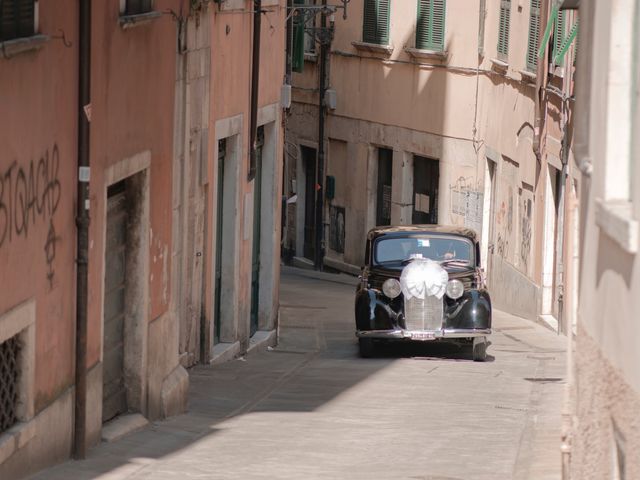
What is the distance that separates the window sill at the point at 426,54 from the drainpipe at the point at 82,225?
19.5 m

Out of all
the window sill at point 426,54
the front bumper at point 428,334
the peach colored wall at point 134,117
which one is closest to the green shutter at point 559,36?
the window sill at point 426,54

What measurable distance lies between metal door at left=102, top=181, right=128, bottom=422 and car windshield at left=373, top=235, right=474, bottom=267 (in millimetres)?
8080

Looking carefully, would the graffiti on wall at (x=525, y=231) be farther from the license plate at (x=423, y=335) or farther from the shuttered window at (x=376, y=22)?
the license plate at (x=423, y=335)

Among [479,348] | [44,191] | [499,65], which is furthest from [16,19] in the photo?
[499,65]

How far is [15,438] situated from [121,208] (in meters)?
3.82

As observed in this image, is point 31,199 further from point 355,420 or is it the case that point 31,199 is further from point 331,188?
point 331,188

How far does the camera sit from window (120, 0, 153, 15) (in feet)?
40.8

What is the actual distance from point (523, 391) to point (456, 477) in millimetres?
5684

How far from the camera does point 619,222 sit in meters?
6.74

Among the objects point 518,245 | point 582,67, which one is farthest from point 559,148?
point 582,67

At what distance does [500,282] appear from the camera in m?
28.0

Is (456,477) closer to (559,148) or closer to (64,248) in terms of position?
(64,248)

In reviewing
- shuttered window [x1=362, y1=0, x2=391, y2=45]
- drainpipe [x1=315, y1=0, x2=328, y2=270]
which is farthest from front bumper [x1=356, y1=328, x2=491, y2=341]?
drainpipe [x1=315, y1=0, x2=328, y2=270]

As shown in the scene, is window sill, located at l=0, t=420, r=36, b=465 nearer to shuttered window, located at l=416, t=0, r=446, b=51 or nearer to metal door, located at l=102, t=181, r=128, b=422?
metal door, located at l=102, t=181, r=128, b=422
